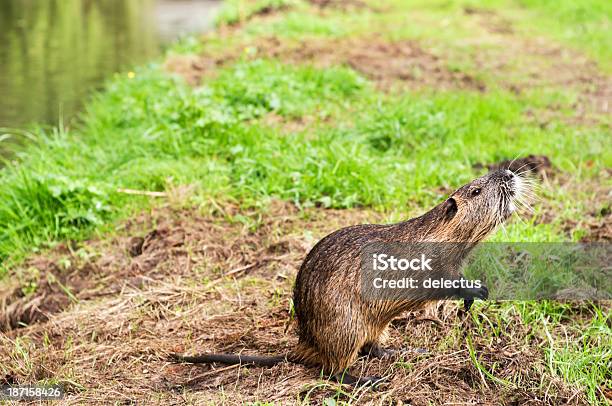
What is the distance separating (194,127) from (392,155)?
4.85 feet

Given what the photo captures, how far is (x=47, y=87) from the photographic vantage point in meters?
8.50

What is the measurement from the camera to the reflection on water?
802cm

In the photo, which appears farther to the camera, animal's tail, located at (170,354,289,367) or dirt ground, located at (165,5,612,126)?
dirt ground, located at (165,5,612,126)

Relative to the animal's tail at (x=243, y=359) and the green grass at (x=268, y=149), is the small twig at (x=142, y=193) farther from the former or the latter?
the animal's tail at (x=243, y=359)

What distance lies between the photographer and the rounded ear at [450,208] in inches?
104

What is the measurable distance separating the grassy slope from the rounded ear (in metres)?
0.72

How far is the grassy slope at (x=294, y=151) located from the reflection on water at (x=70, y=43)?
0.81 meters

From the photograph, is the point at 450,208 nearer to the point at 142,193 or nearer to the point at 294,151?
the point at 294,151

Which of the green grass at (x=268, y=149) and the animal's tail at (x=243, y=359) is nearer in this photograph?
the animal's tail at (x=243, y=359)

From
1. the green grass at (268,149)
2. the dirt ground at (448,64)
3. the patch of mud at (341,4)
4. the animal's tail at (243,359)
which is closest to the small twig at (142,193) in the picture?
the green grass at (268,149)

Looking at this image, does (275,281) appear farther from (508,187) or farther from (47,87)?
(47,87)

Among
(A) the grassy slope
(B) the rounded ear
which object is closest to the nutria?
(B) the rounded ear

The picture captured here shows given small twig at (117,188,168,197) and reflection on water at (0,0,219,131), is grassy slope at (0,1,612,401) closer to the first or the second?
small twig at (117,188,168,197)

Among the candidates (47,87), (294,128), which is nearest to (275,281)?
(294,128)
